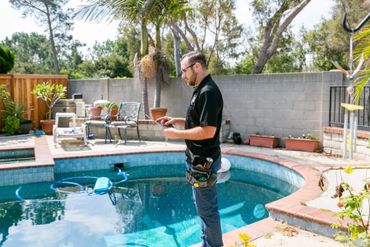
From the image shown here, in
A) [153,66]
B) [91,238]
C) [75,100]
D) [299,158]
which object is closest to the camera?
[91,238]

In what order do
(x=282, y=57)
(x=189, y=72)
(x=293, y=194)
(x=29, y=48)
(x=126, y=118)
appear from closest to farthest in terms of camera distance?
(x=189, y=72) → (x=293, y=194) → (x=126, y=118) → (x=282, y=57) → (x=29, y=48)

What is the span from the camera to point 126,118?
26.3 feet

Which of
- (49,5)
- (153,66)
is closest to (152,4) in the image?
(153,66)

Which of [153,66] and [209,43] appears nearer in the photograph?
[153,66]

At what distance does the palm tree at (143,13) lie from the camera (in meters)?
8.22

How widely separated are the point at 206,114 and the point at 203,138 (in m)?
0.15

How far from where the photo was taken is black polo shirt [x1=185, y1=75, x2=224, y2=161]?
2.17 m

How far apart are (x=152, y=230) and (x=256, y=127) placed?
459cm

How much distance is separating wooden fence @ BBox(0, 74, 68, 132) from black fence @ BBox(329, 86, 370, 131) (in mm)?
7854

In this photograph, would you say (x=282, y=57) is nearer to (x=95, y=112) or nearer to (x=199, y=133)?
(x=95, y=112)

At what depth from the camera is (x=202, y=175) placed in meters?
2.26

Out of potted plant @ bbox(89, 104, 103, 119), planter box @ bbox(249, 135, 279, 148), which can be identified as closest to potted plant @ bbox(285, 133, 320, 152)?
planter box @ bbox(249, 135, 279, 148)

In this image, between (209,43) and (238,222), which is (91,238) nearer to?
(238,222)

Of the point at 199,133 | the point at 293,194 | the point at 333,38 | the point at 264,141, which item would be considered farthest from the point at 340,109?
the point at 333,38
